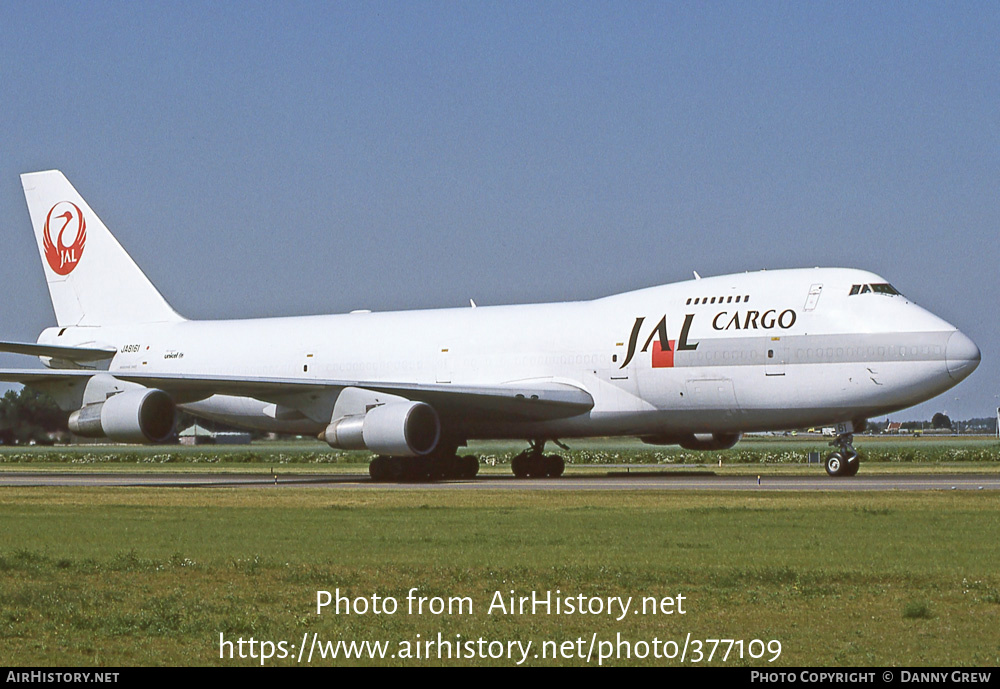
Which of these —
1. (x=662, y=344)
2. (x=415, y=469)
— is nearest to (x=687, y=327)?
(x=662, y=344)

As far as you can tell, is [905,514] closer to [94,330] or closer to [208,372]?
[208,372]

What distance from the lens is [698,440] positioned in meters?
39.2

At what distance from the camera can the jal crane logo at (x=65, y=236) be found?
154ft

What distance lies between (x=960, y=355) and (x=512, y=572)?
67.2 ft

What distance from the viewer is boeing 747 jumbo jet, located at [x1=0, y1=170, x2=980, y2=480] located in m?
32.6

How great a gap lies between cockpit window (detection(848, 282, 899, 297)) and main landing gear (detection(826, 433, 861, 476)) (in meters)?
3.68

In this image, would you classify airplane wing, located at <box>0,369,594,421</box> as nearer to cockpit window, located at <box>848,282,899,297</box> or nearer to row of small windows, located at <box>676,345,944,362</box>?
row of small windows, located at <box>676,345,944,362</box>

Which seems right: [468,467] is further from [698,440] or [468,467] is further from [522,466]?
[698,440]

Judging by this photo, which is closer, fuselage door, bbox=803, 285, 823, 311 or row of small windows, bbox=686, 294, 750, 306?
fuselage door, bbox=803, 285, 823, 311

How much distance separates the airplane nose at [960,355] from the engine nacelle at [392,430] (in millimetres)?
13325

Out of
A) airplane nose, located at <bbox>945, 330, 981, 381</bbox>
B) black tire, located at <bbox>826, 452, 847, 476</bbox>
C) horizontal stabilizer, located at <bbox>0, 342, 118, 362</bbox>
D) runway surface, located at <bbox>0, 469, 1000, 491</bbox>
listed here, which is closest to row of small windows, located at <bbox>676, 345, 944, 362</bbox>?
airplane nose, located at <bbox>945, 330, 981, 381</bbox>

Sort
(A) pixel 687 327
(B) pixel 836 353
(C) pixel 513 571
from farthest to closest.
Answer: (A) pixel 687 327 < (B) pixel 836 353 < (C) pixel 513 571

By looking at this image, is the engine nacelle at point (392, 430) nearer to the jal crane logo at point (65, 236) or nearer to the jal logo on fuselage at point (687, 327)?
the jal logo on fuselage at point (687, 327)

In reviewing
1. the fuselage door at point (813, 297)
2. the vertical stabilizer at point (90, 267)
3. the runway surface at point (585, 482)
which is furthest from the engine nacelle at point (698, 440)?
A: the vertical stabilizer at point (90, 267)
